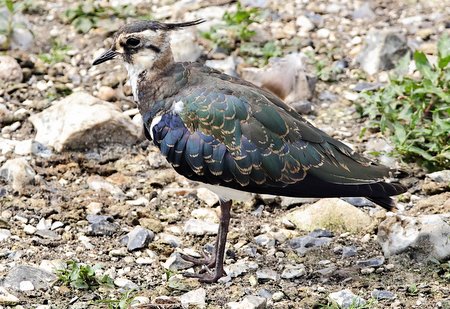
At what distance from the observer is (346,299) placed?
6.22m

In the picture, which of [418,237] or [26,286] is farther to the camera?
[418,237]

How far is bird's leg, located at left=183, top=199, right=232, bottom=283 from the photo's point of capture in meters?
6.64

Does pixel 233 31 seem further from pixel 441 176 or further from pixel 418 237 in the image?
pixel 418 237

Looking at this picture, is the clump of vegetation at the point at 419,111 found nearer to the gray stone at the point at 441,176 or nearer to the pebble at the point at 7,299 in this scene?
the gray stone at the point at 441,176

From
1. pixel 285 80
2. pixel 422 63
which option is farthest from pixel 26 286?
pixel 422 63

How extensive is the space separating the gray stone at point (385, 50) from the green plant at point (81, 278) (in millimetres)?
4254

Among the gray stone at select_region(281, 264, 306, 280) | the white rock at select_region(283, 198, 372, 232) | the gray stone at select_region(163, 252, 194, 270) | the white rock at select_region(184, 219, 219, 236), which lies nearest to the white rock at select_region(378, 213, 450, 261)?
the white rock at select_region(283, 198, 372, 232)

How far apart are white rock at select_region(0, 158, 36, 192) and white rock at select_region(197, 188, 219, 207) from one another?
1400mm

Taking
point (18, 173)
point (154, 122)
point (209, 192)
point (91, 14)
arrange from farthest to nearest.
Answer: point (91, 14), point (209, 192), point (18, 173), point (154, 122)

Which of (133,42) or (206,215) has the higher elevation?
(133,42)

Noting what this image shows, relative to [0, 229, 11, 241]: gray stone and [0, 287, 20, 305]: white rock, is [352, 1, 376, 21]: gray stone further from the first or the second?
[0, 287, 20, 305]: white rock

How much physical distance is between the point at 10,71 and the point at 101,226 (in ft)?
8.66

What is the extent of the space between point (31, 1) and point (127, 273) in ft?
16.1

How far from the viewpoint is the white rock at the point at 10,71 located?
29.8 feet
